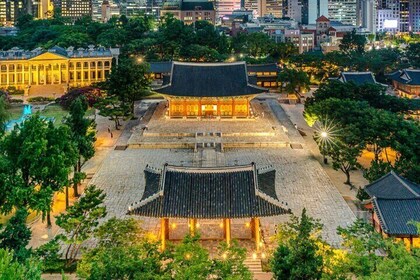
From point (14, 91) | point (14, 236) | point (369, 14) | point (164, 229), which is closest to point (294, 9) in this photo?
point (369, 14)

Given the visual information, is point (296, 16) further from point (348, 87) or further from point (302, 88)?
point (348, 87)

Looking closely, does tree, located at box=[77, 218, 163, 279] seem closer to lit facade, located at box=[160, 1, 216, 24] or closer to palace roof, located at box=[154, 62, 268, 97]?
palace roof, located at box=[154, 62, 268, 97]

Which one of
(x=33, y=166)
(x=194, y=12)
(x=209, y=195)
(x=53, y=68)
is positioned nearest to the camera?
(x=209, y=195)

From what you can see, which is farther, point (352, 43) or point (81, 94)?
point (352, 43)

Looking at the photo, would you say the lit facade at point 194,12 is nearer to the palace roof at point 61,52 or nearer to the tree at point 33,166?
the palace roof at point 61,52

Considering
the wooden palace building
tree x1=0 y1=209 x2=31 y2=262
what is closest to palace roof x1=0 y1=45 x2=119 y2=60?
the wooden palace building

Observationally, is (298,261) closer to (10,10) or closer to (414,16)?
(10,10)
